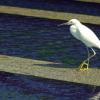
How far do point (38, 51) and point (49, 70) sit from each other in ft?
9.05

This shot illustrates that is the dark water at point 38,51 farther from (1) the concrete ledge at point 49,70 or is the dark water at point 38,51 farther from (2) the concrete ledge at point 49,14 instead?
(2) the concrete ledge at point 49,14

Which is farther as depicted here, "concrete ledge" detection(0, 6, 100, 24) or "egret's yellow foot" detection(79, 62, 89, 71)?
"concrete ledge" detection(0, 6, 100, 24)

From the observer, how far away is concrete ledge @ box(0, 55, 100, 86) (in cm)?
1308

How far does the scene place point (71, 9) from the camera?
25766 mm

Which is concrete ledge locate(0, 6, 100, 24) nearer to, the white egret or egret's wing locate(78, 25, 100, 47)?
the white egret

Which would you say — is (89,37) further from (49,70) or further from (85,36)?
(49,70)

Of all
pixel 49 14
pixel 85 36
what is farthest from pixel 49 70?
pixel 49 14

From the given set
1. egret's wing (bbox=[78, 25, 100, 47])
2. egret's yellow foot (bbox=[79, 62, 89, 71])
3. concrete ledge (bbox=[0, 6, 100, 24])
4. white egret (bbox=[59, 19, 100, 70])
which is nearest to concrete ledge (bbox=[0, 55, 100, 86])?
egret's yellow foot (bbox=[79, 62, 89, 71])

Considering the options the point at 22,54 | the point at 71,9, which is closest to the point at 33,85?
the point at 22,54

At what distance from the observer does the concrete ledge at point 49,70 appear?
42.9ft

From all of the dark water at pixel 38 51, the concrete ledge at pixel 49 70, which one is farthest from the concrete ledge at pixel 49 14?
the concrete ledge at pixel 49 70

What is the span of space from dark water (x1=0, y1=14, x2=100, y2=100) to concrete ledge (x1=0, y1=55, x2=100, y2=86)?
307 mm

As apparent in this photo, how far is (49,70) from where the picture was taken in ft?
45.1

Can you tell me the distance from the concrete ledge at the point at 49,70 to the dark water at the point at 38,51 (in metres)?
0.31
